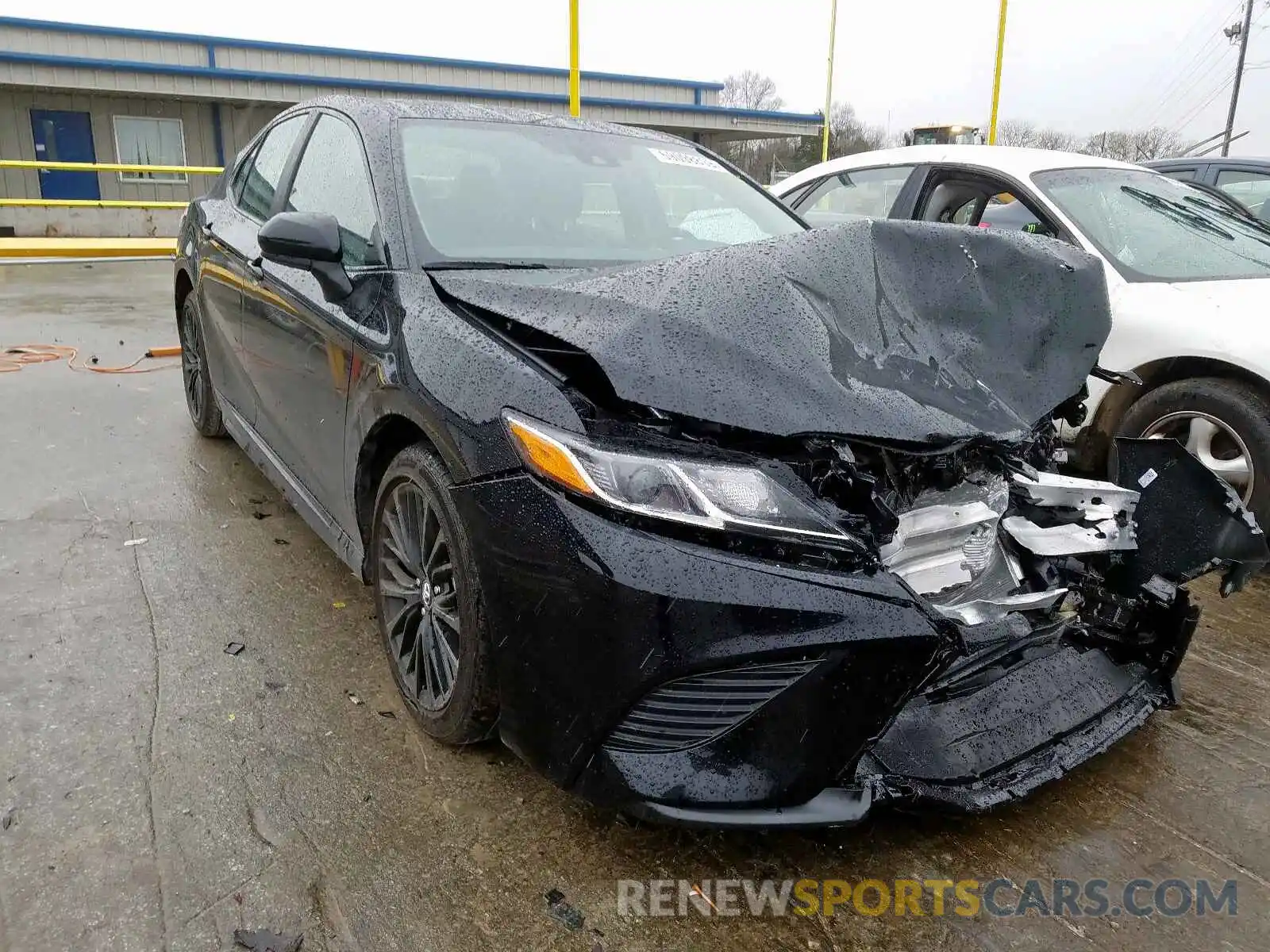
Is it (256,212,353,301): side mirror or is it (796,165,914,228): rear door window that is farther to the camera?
(796,165,914,228): rear door window

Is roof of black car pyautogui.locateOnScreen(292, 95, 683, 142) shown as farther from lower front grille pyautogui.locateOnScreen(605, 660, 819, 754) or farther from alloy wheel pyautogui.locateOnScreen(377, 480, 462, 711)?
lower front grille pyautogui.locateOnScreen(605, 660, 819, 754)

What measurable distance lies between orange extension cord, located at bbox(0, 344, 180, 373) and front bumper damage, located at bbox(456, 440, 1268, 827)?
18.9 ft

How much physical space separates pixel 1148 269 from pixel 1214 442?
90 centimetres

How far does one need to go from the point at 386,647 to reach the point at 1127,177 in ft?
14.6

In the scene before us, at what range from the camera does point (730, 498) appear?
72.7 inches

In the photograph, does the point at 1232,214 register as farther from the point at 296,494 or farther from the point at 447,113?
the point at 296,494

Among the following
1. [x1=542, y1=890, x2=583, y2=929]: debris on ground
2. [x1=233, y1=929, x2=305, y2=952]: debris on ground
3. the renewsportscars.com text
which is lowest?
the renewsportscars.com text

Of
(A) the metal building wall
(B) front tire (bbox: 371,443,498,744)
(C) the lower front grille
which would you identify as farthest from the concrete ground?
(A) the metal building wall

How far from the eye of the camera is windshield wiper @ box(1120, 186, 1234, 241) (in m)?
4.53

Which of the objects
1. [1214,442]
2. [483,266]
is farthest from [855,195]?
[483,266]

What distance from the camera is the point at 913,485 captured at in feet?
6.98

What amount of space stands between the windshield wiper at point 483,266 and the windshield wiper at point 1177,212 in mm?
3465

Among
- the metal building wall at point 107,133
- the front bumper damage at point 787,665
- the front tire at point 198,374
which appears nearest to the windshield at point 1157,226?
the front bumper damage at point 787,665

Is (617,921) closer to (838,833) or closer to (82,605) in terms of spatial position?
(838,833)
